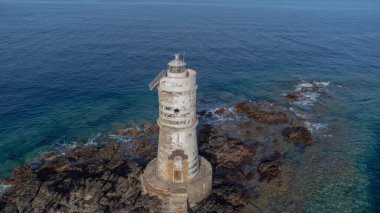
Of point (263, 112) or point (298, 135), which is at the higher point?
point (263, 112)

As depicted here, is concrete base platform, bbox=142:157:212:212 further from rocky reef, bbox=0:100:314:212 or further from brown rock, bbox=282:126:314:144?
brown rock, bbox=282:126:314:144

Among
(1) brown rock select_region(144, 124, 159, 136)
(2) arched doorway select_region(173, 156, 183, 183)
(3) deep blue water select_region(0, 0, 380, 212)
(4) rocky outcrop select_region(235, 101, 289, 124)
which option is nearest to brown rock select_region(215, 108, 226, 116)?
(4) rocky outcrop select_region(235, 101, 289, 124)

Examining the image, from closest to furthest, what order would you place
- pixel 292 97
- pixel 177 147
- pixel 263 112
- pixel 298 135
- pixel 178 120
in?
pixel 178 120 → pixel 177 147 → pixel 298 135 → pixel 263 112 → pixel 292 97

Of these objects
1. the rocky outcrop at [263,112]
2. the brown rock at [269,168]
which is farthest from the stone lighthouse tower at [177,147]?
the rocky outcrop at [263,112]

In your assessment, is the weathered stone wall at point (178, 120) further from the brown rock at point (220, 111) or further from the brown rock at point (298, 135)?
the brown rock at point (220, 111)

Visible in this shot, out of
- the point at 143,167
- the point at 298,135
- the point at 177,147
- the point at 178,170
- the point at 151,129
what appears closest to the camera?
the point at 177,147

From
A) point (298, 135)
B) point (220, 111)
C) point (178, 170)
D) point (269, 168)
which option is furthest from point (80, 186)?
point (298, 135)

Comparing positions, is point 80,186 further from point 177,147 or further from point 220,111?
point 220,111
